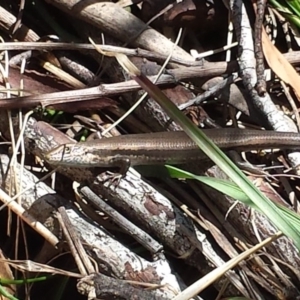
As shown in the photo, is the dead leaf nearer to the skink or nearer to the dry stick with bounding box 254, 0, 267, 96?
the dry stick with bounding box 254, 0, 267, 96

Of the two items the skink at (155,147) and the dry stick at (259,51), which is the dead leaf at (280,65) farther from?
the skink at (155,147)

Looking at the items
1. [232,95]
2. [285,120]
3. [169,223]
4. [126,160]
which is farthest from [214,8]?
[169,223]

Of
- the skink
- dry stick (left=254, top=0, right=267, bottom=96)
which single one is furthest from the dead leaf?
the skink

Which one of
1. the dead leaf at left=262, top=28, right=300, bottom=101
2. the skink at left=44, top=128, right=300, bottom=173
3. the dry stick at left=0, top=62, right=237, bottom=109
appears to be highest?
the dead leaf at left=262, top=28, right=300, bottom=101

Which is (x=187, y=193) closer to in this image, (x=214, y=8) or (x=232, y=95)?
(x=232, y=95)

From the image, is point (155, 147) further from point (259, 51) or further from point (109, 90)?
point (259, 51)

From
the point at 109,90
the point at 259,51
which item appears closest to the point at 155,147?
the point at 109,90

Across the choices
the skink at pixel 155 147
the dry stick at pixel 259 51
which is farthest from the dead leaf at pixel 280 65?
the skink at pixel 155 147
